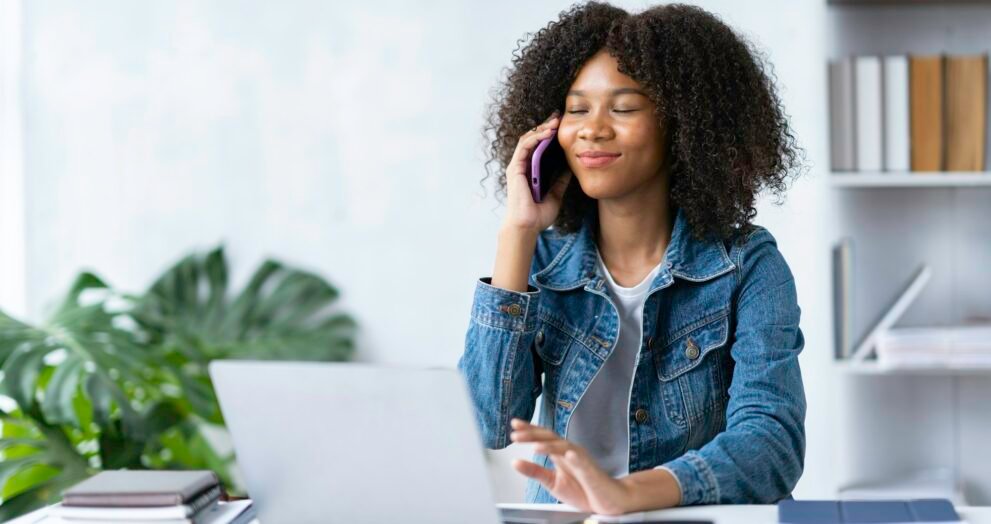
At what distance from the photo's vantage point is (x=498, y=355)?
1454 millimetres

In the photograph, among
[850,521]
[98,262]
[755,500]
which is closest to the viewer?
[850,521]

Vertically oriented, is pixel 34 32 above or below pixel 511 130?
above

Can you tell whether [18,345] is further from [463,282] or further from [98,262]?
[463,282]

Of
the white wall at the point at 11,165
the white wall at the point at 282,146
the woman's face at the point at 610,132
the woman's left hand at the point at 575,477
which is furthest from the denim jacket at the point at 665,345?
the white wall at the point at 11,165

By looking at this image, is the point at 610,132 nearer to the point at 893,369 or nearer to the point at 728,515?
the point at 728,515

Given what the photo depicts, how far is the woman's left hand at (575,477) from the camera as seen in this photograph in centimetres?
113

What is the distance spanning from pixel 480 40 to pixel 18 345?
4.13ft

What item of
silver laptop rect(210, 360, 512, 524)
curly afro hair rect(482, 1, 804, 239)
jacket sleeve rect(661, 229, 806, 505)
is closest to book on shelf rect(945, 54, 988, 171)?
curly afro hair rect(482, 1, 804, 239)

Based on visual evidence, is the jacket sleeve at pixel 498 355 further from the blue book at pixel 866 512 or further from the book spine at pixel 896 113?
the book spine at pixel 896 113

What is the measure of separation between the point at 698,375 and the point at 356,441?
58cm

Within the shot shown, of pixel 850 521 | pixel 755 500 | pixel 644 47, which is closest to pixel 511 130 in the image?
pixel 644 47

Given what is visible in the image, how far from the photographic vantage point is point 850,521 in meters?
1.11

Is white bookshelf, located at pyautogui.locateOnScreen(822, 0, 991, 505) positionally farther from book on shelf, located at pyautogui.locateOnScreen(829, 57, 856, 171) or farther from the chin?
the chin

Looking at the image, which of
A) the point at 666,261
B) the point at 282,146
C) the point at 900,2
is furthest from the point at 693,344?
the point at 282,146
